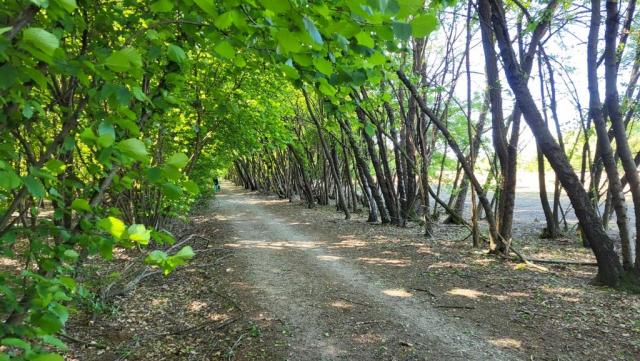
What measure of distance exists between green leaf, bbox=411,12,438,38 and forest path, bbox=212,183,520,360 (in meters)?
4.36

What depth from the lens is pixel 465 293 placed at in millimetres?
6906

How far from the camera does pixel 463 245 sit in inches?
440

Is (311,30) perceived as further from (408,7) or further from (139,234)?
(139,234)

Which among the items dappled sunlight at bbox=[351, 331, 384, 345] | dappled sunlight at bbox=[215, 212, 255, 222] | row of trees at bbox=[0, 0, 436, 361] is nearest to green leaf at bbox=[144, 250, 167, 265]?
row of trees at bbox=[0, 0, 436, 361]

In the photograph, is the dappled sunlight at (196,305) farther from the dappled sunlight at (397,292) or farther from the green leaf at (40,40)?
the green leaf at (40,40)

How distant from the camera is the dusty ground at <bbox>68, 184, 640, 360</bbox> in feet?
16.6

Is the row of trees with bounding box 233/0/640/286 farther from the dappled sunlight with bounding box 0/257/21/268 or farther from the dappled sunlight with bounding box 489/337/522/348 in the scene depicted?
the dappled sunlight with bounding box 0/257/21/268

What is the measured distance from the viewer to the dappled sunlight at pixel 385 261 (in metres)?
9.14

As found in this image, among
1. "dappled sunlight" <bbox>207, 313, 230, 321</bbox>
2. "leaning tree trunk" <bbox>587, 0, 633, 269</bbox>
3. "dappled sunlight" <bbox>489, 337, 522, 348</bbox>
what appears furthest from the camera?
"leaning tree trunk" <bbox>587, 0, 633, 269</bbox>

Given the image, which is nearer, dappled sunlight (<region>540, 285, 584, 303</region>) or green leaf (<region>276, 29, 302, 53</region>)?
green leaf (<region>276, 29, 302, 53</region>)

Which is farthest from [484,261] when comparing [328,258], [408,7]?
[408,7]

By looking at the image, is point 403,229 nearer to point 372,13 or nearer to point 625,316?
point 625,316

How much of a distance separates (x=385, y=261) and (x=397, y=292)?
91.6 inches

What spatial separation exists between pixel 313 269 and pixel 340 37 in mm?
7833
